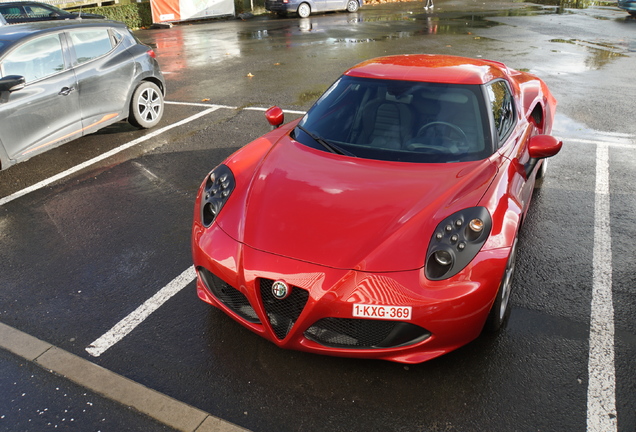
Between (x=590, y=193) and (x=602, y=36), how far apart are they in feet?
40.6

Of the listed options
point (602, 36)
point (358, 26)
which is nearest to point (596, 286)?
point (602, 36)

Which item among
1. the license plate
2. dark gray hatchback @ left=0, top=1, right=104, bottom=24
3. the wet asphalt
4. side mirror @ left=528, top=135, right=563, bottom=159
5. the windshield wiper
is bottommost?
the wet asphalt

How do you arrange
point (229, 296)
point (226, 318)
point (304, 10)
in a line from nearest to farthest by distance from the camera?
point (229, 296)
point (226, 318)
point (304, 10)

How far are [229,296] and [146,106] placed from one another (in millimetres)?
5484

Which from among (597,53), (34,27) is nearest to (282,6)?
(597,53)

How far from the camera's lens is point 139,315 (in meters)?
3.79

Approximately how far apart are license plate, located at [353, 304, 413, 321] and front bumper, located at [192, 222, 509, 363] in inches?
0.8

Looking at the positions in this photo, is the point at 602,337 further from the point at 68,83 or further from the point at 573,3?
the point at 573,3

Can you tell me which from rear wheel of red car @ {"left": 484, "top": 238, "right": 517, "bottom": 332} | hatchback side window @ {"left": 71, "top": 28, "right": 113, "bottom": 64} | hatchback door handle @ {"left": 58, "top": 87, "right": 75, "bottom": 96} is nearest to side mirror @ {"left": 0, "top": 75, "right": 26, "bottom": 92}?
hatchback door handle @ {"left": 58, "top": 87, "right": 75, "bottom": 96}

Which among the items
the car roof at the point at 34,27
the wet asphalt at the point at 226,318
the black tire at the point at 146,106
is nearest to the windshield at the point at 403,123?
the wet asphalt at the point at 226,318

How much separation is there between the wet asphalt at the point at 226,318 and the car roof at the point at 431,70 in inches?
56.6

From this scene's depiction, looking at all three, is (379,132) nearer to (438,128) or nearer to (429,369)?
(438,128)

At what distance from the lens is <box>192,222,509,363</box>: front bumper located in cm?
288

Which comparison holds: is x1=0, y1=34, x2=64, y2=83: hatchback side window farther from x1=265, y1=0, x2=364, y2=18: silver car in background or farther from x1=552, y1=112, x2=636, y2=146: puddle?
x1=265, y1=0, x2=364, y2=18: silver car in background
